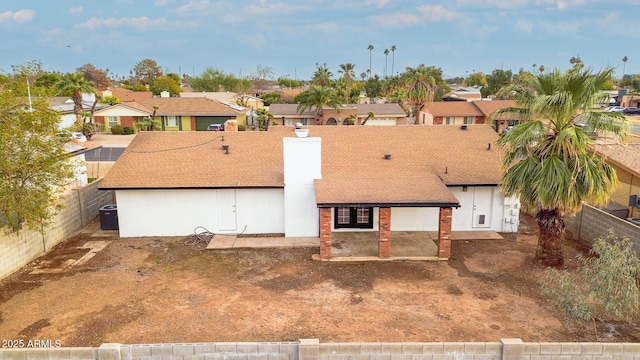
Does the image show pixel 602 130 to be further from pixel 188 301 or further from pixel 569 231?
pixel 188 301

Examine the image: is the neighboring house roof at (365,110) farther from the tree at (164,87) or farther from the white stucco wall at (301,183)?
the tree at (164,87)

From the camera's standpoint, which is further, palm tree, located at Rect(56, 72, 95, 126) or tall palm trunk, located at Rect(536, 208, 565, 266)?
palm tree, located at Rect(56, 72, 95, 126)

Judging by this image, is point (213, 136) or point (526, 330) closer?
point (526, 330)

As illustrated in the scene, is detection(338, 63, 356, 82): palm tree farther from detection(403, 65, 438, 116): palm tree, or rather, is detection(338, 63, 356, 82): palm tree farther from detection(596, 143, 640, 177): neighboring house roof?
detection(596, 143, 640, 177): neighboring house roof

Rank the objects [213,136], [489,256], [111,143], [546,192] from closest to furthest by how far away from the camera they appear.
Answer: [546,192] < [489,256] < [213,136] < [111,143]

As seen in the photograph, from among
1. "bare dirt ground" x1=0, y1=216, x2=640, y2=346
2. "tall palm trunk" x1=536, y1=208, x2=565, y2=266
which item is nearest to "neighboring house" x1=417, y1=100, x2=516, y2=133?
"bare dirt ground" x1=0, y1=216, x2=640, y2=346

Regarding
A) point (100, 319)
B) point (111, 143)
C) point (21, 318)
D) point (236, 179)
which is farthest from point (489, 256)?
point (111, 143)

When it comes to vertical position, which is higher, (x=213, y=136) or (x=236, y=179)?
(x=213, y=136)
